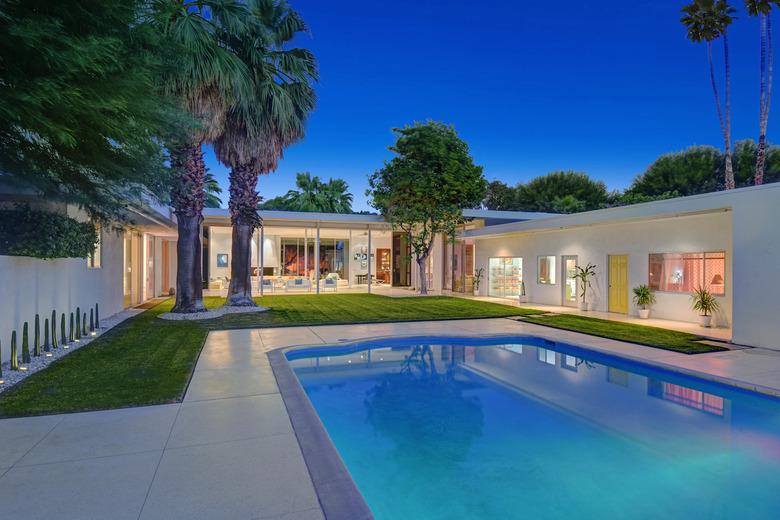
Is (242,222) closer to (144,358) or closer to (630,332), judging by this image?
(144,358)

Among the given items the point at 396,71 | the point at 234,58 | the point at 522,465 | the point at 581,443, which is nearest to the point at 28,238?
the point at 234,58

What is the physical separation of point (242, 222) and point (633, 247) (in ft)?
38.6

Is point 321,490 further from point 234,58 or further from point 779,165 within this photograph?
point 779,165

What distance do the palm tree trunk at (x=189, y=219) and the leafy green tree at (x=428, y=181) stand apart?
28.9ft

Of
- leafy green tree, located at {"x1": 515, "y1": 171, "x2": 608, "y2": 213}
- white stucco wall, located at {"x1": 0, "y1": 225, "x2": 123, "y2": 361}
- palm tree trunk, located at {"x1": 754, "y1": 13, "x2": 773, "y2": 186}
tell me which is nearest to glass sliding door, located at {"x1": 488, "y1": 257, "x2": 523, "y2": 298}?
white stucco wall, located at {"x1": 0, "y1": 225, "x2": 123, "y2": 361}

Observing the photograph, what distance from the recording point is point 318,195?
35719 millimetres

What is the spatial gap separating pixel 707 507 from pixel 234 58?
11.5 meters

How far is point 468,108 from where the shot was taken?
24.6m

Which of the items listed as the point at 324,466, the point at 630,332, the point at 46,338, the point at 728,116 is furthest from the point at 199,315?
the point at 728,116

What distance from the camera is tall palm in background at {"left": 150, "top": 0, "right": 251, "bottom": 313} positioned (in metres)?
9.62

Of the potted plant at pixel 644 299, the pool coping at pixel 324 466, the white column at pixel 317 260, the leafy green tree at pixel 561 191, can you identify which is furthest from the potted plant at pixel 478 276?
the leafy green tree at pixel 561 191

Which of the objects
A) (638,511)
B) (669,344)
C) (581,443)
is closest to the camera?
(638,511)

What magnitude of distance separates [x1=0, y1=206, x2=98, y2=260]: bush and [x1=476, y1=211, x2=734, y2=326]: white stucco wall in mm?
12464

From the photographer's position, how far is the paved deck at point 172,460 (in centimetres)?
282
